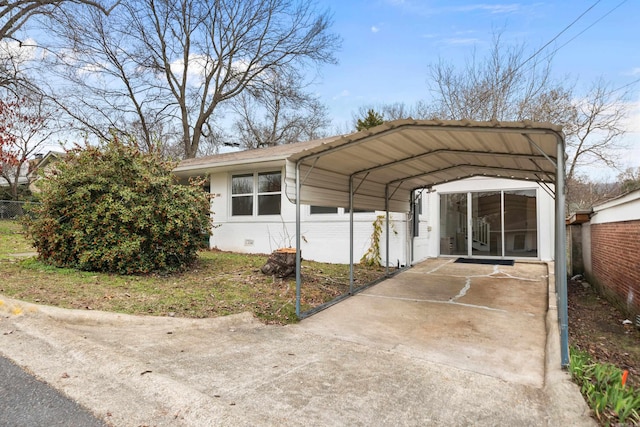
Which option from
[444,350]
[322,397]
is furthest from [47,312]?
[444,350]

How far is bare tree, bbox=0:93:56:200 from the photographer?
9562mm

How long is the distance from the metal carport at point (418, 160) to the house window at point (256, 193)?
3.90 m

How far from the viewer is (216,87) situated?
22.7 meters

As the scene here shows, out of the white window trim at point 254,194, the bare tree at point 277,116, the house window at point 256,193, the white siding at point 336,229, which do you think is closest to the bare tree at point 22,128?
the white siding at point 336,229

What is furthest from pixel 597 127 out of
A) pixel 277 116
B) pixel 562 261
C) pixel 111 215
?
pixel 111 215

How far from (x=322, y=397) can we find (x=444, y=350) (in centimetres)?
174

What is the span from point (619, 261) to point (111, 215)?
8.89 meters

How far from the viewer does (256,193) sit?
11.1 m

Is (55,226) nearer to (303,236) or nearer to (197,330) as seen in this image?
(197,330)

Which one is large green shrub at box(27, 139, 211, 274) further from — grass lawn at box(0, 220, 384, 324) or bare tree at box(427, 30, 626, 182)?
bare tree at box(427, 30, 626, 182)

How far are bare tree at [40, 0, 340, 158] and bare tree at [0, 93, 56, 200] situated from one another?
1.59 metres

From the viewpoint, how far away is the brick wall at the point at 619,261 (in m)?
4.88

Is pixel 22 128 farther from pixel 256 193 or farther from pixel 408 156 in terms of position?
pixel 408 156

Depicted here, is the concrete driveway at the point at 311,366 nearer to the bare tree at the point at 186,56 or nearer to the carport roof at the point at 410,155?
the carport roof at the point at 410,155
